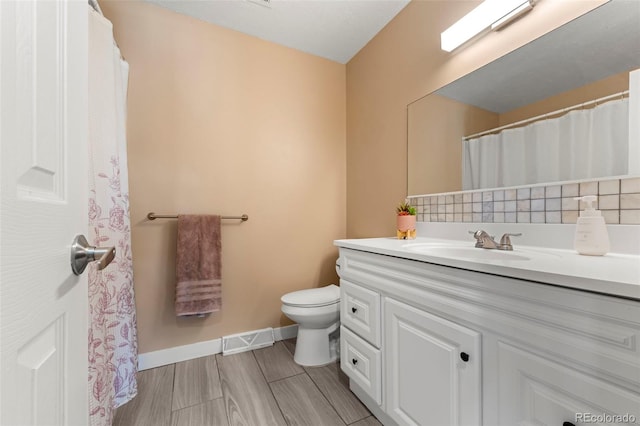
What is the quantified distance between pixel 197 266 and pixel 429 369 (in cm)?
143

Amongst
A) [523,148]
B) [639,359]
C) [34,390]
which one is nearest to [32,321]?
[34,390]

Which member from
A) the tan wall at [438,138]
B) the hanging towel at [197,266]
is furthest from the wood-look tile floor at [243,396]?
the tan wall at [438,138]

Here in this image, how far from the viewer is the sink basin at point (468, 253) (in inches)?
38.5

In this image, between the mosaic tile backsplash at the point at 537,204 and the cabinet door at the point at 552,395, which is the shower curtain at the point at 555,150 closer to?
the mosaic tile backsplash at the point at 537,204

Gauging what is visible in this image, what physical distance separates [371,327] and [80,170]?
116 centimetres

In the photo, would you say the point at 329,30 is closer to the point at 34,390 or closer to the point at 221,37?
the point at 221,37

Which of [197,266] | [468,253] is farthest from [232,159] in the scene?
[468,253]

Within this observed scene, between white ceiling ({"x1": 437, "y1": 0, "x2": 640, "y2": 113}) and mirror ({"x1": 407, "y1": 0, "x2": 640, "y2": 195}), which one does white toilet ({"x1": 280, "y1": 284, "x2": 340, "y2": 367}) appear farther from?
white ceiling ({"x1": 437, "y1": 0, "x2": 640, "y2": 113})

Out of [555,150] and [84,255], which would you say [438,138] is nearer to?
[555,150]

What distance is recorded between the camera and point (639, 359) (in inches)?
18.3

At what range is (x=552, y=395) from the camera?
57cm

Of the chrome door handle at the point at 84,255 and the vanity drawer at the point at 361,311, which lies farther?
the vanity drawer at the point at 361,311

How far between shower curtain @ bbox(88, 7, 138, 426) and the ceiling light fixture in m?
1.70

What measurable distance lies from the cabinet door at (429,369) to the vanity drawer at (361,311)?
0.07m
